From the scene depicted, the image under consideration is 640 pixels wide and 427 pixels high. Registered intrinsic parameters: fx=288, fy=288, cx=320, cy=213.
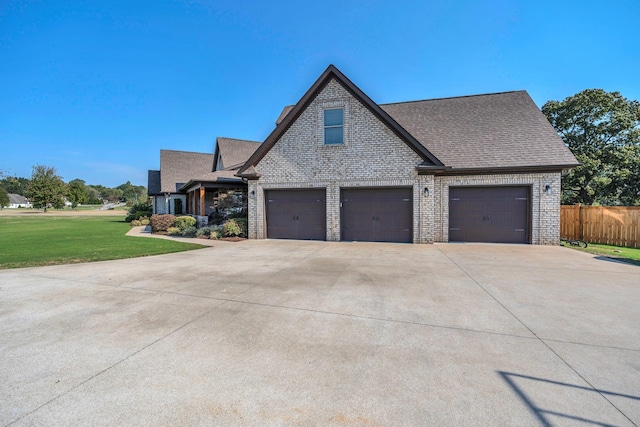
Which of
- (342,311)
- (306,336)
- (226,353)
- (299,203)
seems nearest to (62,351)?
(226,353)

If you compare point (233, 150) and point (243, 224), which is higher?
point (233, 150)

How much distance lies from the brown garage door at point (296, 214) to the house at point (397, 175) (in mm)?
48

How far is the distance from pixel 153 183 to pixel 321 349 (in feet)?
105

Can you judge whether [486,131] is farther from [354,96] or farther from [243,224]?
[243,224]

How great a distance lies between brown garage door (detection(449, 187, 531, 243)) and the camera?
38.7 ft

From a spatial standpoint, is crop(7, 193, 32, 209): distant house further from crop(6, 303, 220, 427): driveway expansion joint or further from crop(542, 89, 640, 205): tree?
crop(542, 89, 640, 205): tree

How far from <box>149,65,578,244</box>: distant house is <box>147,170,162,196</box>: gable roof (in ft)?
65.4

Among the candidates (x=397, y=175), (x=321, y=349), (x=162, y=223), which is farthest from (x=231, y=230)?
(x=321, y=349)

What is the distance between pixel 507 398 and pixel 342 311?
2.38 m

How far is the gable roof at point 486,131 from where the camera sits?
456 inches

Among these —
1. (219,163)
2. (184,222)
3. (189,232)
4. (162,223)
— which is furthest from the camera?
(219,163)

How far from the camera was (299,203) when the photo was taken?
13.5 m

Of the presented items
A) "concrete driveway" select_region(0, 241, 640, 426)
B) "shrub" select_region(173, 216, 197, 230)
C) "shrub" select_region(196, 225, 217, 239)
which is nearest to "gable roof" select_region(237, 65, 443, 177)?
"shrub" select_region(196, 225, 217, 239)

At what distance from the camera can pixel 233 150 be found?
2225 cm
